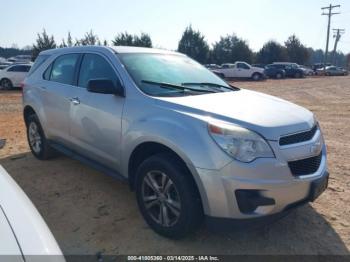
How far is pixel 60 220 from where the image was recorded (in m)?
3.77

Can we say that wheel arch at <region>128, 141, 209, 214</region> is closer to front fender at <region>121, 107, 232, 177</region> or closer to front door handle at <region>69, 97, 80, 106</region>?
front fender at <region>121, 107, 232, 177</region>

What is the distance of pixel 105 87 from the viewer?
3658 mm

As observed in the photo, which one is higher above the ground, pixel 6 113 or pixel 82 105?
pixel 82 105

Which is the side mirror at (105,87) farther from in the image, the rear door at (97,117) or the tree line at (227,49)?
the tree line at (227,49)

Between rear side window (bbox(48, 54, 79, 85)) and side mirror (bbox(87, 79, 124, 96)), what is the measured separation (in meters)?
1.10

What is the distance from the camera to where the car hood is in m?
2.92

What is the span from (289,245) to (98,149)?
227cm

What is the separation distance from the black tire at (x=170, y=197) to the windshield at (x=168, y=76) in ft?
2.55

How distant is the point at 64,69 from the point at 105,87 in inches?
61.6

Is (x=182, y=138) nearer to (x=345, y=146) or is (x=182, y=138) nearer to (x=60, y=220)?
(x=60, y=220)

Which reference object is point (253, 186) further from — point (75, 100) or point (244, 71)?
point (244, 71)

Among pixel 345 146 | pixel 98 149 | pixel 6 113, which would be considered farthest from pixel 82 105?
pixel 6 113

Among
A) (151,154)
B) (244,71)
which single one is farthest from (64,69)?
(244,71)

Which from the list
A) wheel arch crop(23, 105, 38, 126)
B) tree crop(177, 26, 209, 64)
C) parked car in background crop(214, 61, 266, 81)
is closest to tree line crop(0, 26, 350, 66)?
tree crop(177, 26, 209, 64)
